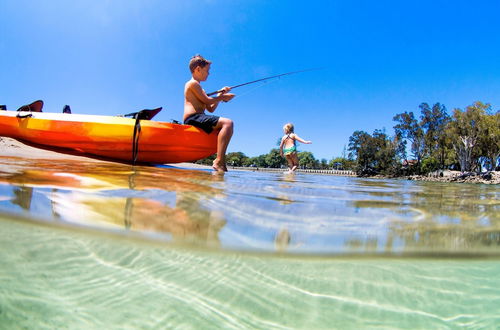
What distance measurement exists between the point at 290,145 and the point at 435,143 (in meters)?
42.5

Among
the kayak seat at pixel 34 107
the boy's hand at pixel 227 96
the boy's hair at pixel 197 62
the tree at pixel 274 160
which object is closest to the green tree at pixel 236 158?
the tree at pixel 274 160

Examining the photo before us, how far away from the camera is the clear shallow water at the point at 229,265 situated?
4.90 feet

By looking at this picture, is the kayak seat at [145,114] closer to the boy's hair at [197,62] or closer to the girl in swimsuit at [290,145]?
the boy's hair at [197,62]

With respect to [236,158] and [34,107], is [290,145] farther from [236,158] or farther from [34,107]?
[236,158]

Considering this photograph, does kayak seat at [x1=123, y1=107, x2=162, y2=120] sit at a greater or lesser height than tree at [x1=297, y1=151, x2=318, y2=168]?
lesser

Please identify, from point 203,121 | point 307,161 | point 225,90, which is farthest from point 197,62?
point 307,161

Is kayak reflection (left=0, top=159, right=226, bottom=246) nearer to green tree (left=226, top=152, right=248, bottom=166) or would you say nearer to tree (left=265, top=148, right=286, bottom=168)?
green tree (left=226, top=152, right=248, bottom=166)

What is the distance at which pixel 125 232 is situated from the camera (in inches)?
58.9

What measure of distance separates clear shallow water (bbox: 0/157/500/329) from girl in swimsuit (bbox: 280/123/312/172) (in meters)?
6.58

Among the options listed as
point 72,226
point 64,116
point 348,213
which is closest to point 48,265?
point 72,226

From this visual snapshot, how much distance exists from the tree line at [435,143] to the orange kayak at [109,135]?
4090 centimetres

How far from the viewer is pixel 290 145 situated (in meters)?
8.63

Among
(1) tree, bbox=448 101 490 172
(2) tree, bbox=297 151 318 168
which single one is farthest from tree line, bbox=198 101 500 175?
(2) tree, bbox=297 151 318 168

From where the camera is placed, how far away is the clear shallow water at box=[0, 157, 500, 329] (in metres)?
1.49
